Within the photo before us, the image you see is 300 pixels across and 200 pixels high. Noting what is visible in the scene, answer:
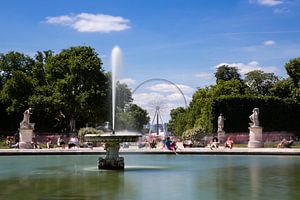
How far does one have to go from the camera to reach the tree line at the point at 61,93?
172 feet

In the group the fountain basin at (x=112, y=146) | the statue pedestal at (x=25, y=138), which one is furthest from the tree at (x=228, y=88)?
the fountain basin at (x=112, y=146)

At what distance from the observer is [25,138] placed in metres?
38.8

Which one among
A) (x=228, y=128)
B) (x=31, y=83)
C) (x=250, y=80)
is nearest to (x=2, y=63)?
(x=31, y=83)

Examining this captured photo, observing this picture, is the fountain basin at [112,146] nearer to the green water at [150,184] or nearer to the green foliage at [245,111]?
the green water at [150,184]

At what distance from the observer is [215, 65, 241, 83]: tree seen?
85.8m

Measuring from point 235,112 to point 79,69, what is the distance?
1625 centimetres

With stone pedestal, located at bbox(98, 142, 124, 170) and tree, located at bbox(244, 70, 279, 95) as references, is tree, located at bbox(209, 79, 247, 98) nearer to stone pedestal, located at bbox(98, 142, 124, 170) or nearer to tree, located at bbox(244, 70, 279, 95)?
tree, located at bbox(244, 70, 279, 95)

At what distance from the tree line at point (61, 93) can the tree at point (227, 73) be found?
33.1 m

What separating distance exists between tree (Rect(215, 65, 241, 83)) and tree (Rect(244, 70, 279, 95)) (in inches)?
112

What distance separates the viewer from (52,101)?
52.8 m

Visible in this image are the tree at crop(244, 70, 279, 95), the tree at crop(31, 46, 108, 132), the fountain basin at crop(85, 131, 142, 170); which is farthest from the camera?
the tree at crop(244, 70, 279, 95)

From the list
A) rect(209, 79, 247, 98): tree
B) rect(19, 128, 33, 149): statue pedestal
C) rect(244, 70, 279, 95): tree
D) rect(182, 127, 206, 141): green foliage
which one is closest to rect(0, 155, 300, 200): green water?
rect(19, 128, 33, 149): statue pedestal

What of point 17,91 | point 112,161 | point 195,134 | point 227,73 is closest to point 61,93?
point 17,91

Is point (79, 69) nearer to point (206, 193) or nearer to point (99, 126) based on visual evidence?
point (99, 126)
